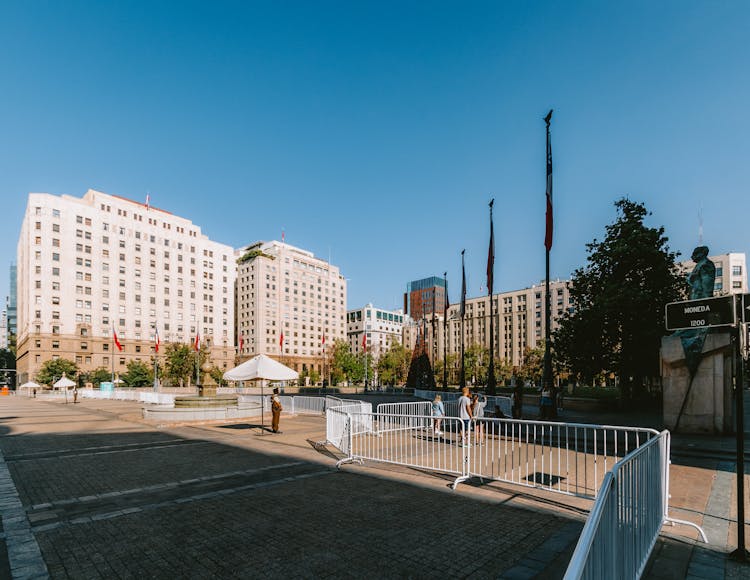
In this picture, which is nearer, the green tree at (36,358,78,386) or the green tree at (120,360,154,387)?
the green tree at (36,358,78,386)

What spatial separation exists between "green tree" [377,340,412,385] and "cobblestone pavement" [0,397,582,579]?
8711 cm

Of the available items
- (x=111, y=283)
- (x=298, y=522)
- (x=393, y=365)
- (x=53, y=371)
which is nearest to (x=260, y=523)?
(x=298, y=522)

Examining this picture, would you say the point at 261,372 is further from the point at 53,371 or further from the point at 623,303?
the point at 53,371

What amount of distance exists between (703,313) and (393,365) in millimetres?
93160

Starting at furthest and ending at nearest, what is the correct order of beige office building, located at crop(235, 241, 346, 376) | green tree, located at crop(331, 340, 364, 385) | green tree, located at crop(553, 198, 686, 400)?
1. beige office building, located at crop(235, 241, 346, 376)
2. green tree, located at crop(331, 340, 364, 385)
3. green tree, located at crop(553, 198, 686, 400)

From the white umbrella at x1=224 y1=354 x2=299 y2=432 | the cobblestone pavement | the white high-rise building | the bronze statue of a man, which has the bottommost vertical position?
the cobblestone pavement

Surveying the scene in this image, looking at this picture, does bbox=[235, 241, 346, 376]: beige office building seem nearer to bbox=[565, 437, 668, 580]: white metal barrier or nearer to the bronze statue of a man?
the bronze statue of a man

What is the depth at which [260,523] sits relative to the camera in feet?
22.1

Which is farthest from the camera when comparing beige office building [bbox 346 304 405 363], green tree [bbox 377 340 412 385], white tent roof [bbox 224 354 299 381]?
beige office building [bbox 346 304 405 363]

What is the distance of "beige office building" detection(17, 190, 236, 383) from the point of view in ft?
273

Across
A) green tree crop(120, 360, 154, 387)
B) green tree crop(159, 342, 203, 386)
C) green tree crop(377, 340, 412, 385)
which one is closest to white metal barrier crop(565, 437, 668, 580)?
green tree crop(159, 342, 203, 386)

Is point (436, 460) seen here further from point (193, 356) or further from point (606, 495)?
point (193, 356)

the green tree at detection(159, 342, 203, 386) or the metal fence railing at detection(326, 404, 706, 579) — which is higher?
the metal fence railing at detection(326, 404, 706, 579)

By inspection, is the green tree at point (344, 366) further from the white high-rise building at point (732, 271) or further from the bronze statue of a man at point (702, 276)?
the white high-rise building at point (732, 271)
